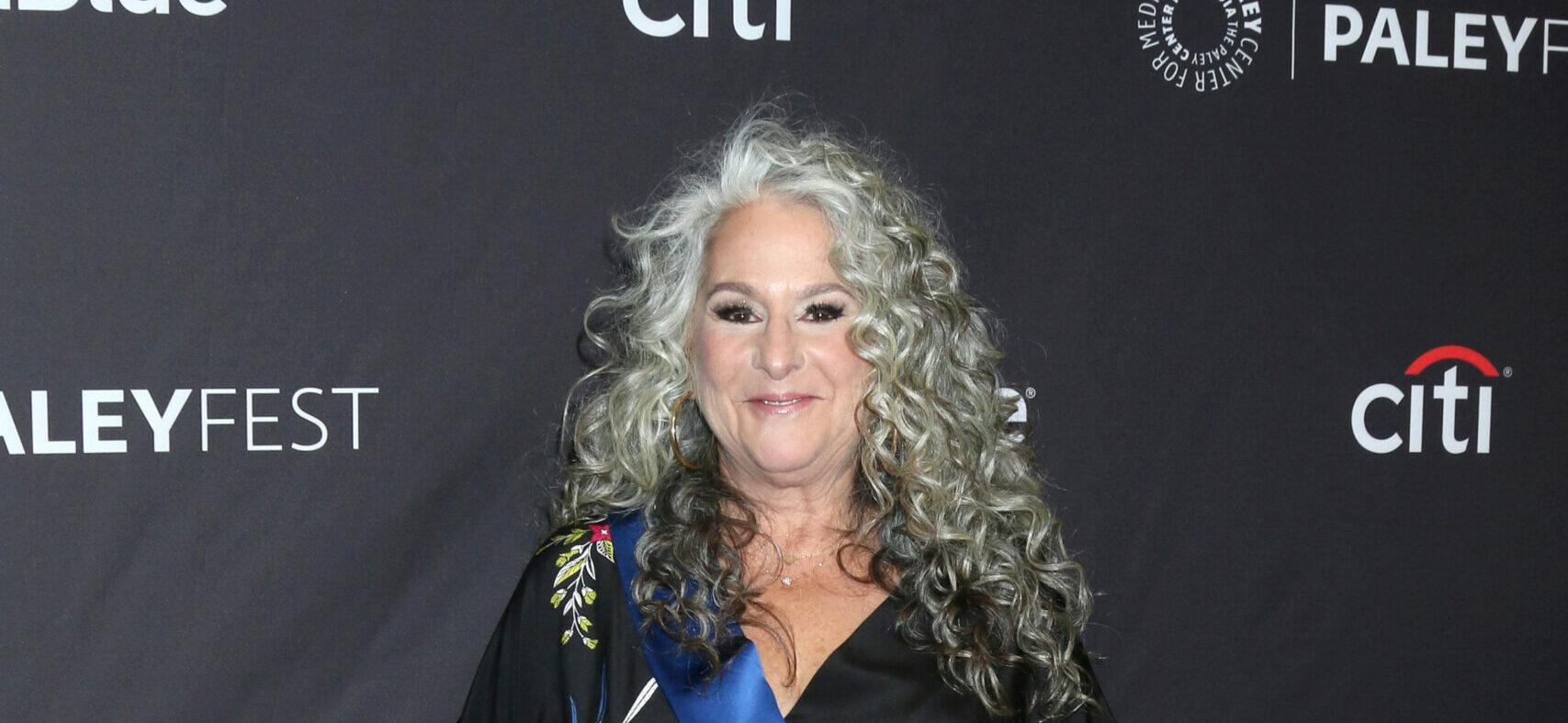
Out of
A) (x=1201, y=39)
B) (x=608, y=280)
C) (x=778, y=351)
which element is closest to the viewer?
(x=778, y=351)

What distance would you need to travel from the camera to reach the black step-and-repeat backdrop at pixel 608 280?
160 cm

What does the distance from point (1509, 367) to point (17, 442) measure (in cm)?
201

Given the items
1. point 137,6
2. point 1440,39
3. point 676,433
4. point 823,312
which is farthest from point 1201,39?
point 137,6

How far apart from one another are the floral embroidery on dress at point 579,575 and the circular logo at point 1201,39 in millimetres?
1017

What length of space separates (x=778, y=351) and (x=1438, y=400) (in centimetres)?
114

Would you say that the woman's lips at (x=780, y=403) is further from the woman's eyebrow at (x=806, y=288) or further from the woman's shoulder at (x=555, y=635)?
the woman's shoulder at (x=555, y=635)

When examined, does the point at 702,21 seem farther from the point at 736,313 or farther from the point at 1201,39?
the point at 1201,39

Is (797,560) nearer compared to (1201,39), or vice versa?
(797,560)

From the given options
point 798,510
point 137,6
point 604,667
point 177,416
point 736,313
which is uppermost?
point 137,6

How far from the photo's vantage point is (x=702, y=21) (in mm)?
1770

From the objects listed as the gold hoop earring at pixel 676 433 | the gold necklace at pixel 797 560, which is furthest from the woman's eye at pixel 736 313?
the gold necklace at pixel 797 560

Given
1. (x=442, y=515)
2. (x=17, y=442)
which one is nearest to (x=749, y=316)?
(x=442, y=515)

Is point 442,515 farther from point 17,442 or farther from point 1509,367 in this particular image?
point 1509,367

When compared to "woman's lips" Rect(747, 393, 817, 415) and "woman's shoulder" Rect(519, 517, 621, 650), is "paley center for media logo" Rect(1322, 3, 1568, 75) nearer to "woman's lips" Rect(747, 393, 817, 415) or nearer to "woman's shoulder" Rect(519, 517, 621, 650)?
"woman's lips" Rect(747, 393, 817, 415)
